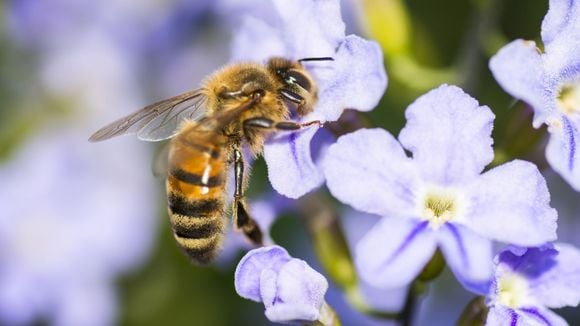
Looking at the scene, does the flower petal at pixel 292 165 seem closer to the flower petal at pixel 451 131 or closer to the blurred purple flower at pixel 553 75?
the flower petal at pixel 451 131

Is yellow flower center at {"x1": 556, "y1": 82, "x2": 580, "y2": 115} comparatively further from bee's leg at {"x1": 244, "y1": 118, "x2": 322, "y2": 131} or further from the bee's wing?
the bee's wing

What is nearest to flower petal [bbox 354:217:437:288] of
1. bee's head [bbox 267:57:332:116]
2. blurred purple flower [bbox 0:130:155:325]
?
bee's head [bbox 267:57:332:116]

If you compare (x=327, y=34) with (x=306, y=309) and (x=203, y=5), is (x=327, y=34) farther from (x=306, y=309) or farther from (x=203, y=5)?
(x=203, y=5)

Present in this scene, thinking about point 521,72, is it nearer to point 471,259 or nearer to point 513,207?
point 513,207

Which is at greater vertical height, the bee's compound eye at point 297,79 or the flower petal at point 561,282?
the bee's compound eye at point 297,79

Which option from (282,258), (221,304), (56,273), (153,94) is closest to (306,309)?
(282,258)

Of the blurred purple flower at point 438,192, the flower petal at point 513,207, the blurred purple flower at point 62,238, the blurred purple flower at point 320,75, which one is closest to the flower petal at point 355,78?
the blurred purple flower at point 320,75

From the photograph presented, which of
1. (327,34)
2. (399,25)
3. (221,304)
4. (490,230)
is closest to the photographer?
(490,230)
